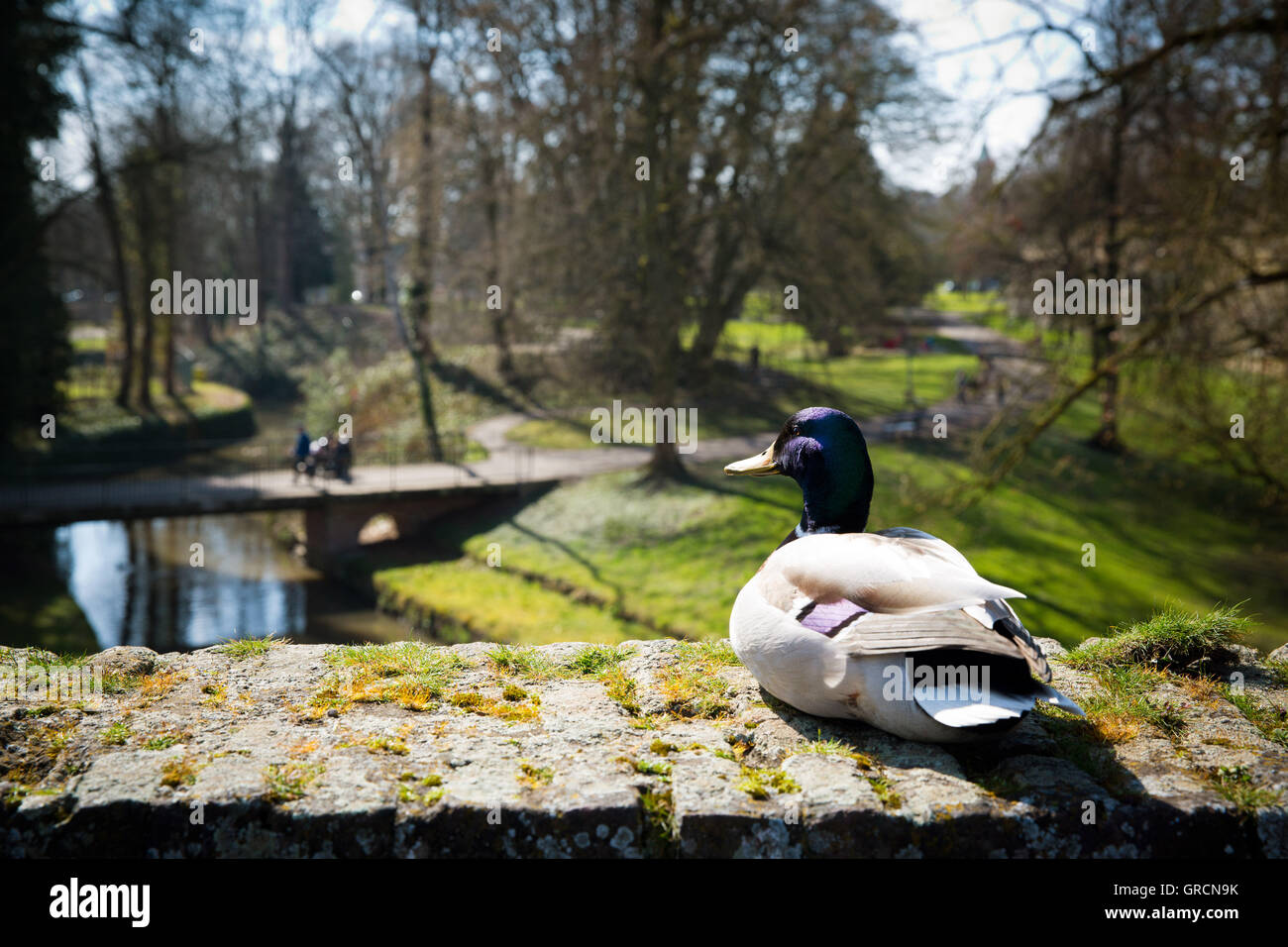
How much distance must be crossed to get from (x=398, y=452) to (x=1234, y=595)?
19.7 m

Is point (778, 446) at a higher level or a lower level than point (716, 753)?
higher

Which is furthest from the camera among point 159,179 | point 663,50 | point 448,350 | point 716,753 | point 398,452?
point 448,350

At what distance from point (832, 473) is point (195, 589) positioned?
18.1 meters

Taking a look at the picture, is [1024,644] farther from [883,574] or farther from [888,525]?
[888,525]

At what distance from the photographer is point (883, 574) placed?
11.6 ft

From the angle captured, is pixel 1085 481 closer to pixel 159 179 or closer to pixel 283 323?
pixel 159 179

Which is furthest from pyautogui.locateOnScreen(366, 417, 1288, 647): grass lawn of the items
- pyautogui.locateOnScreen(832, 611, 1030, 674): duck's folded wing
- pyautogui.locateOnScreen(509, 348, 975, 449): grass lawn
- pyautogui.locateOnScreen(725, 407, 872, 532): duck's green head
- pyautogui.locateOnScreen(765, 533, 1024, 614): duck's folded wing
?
pyautogui.locateOnScreen(832, 611, 1030, 674): duck's folded wing

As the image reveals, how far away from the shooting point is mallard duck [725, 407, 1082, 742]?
3127mm

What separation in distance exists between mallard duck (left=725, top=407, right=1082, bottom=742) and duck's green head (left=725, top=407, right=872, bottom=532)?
0.83ft

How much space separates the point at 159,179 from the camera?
3105cm
